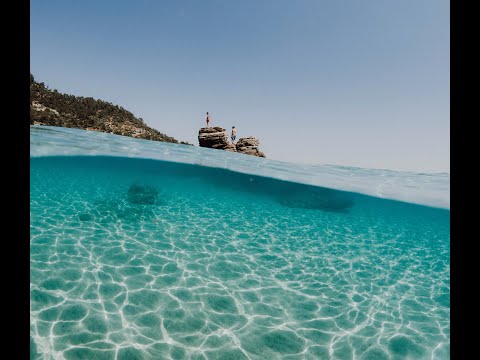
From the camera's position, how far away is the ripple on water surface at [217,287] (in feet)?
17.7

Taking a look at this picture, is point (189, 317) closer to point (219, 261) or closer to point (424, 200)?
point (219, 261)

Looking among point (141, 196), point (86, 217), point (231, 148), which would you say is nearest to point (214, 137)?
point (231, 148)

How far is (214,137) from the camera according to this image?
1180 inches

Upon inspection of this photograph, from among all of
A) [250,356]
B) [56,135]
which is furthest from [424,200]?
[56,135]

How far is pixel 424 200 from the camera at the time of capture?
23344mm

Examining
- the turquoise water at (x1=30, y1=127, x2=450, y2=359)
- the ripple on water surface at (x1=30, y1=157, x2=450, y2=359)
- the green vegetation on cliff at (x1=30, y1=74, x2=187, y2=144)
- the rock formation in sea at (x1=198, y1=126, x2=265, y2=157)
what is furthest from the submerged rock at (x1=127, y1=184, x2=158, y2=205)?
the green vegetation on cliff at (x1=30, y1=74, x2=187, y2=144)

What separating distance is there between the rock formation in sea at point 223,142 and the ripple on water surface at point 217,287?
53.1ft

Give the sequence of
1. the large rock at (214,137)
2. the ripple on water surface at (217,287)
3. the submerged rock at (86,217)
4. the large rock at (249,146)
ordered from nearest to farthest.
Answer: the ripple on water surface at (217,287), the submerged rock at (86,217), the large rock at (214,137), the large rock at (249,146)

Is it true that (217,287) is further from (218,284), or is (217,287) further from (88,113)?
(88,113)

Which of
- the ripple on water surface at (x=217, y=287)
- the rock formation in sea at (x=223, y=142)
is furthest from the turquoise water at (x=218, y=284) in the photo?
the rock formation in sea at (x=223, y=142)

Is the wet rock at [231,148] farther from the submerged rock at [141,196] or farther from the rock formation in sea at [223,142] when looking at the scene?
the submerged rock at [141,196]
